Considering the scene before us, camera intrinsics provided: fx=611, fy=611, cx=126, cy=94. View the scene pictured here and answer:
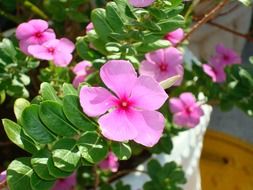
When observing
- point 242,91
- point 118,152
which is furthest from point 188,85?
point 118,152

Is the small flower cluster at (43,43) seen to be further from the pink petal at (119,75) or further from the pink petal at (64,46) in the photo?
the pink petal at (119,75)

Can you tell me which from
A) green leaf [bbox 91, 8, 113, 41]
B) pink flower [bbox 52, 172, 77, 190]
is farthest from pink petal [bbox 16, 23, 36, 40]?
pink flower [bbox 52, 172, 77, 190]

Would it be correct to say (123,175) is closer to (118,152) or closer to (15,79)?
(15,79)

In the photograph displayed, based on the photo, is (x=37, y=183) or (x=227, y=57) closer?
(x=37, y=183)

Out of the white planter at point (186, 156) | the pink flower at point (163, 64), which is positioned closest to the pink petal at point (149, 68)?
the pink flower at point (163, 64)

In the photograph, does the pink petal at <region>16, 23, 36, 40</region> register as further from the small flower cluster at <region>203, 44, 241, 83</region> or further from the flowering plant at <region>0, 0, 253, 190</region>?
the small flower cluster at <region>203, 44, 241, 83</region>

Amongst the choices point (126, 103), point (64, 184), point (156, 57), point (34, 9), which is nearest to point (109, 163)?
point (64, 184)

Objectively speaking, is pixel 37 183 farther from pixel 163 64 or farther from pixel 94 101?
pixel 163 64
